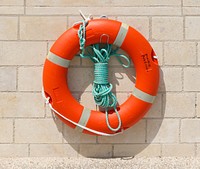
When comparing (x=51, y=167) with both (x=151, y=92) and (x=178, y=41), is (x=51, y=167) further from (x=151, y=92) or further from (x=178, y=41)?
(x=178, y=41)

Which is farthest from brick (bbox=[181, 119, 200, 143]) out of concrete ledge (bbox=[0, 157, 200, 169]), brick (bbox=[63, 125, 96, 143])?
brick (bbox=[63, 125, 96, 143])

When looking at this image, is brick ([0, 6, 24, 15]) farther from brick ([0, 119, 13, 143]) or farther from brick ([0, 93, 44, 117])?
brick ([0, 119, 13, 143])

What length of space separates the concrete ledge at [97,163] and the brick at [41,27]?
0.85 metres

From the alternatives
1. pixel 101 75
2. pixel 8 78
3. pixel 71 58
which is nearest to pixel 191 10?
pixel 101 75

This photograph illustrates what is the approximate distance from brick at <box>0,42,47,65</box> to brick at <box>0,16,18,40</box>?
0.16 ft

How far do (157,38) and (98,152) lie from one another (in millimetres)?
895

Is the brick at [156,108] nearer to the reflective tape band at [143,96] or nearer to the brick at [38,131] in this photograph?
the reflective tape band at [143,96]

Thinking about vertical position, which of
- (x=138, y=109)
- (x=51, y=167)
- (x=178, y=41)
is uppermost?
(x=178, y=41)

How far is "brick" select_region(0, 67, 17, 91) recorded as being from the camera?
253cm

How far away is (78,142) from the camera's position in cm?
258

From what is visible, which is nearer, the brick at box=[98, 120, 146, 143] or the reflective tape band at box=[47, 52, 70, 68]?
the reflective tape band at box=[47, 52, 70, 68]

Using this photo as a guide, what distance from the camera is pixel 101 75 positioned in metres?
2.40

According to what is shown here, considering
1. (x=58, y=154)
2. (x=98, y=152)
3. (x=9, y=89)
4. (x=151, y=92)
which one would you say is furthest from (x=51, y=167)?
(x=151, y=92)

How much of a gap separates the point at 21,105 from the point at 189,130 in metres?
1.19
